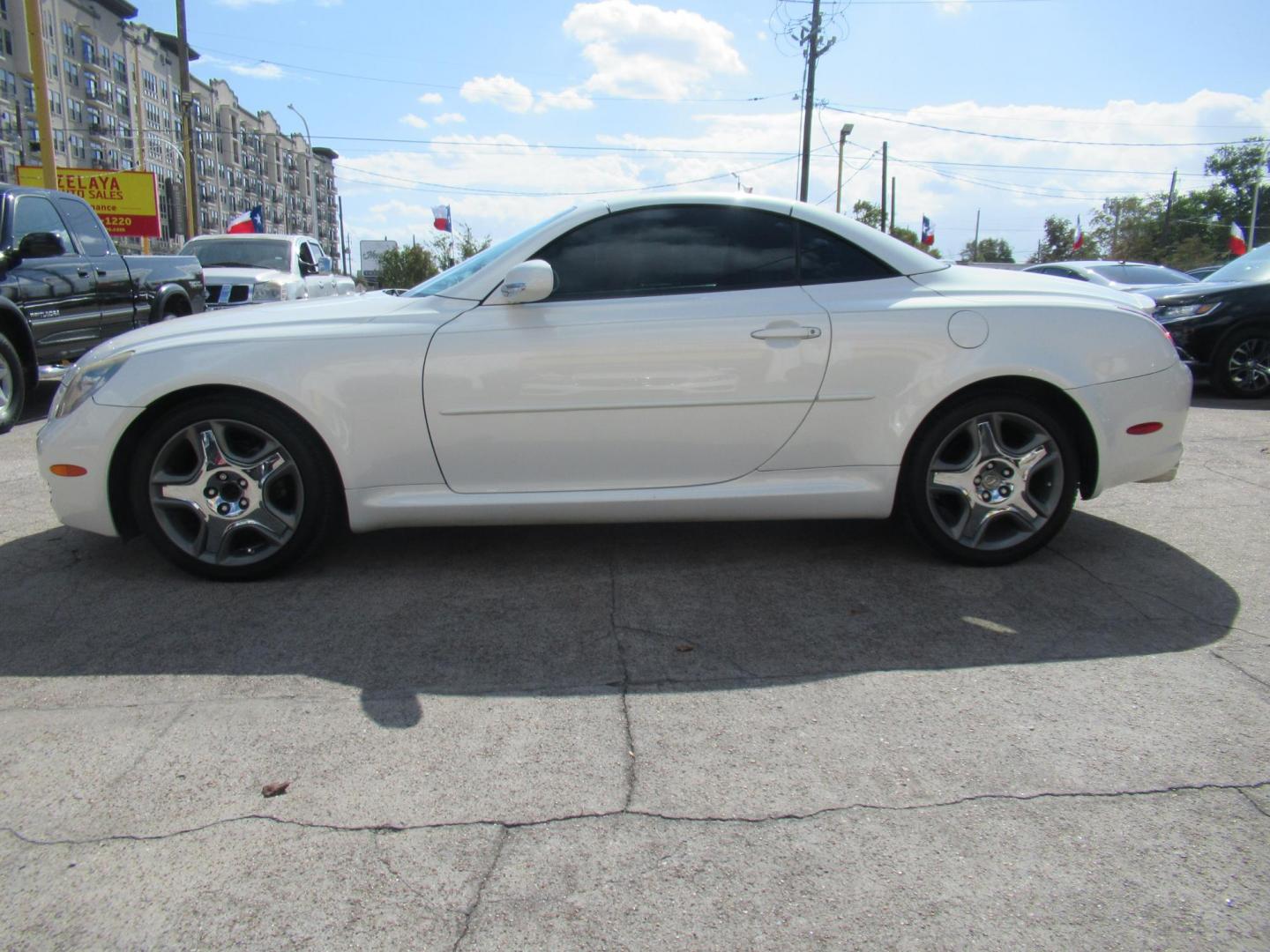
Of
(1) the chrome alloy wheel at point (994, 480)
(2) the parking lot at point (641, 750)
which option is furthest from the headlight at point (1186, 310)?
(1) the chrome alloy wheel at point (994, 480)

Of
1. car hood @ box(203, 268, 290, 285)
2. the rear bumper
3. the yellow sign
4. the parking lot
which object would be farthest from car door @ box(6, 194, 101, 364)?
the yellow sign

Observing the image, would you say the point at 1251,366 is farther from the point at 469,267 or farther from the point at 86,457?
the point at 86,457

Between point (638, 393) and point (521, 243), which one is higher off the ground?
point (521, 243)

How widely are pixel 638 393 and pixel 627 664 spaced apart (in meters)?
1.15

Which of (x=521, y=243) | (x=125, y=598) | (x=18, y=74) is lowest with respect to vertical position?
(x=125, y=598)

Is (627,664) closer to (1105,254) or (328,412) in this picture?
(328,412)

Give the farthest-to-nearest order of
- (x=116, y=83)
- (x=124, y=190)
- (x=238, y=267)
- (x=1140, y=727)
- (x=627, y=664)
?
(x=116, y=83)
(x=124, y=190)
(x=238, y=267)
(x=627, y=664)
(x=1140, y=727)

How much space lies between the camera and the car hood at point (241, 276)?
12203 millimetres

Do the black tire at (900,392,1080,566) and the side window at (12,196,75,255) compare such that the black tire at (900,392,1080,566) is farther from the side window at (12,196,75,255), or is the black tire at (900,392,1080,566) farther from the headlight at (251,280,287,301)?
the headlight at (251,280,287,301)

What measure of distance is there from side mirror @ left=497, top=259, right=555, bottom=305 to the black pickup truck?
5.83 metres

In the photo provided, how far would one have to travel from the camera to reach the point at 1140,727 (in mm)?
2688

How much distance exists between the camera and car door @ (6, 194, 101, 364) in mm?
8102

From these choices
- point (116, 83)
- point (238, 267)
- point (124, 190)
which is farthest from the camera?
point (116, 83)

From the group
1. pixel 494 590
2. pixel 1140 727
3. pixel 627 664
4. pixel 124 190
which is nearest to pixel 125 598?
pixel 494 590
